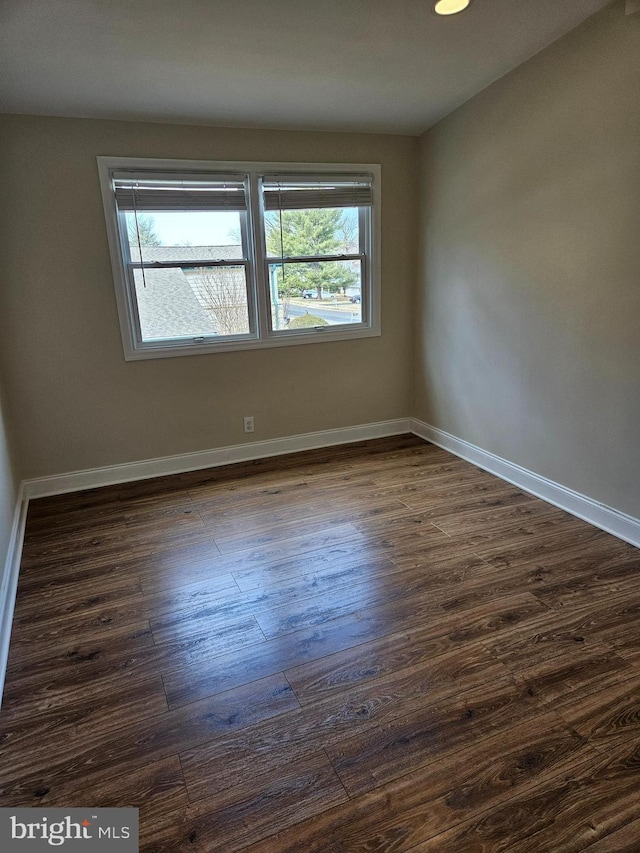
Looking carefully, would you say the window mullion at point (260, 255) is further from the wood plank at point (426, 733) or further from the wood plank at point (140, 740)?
the wood plank at point (426, 733)

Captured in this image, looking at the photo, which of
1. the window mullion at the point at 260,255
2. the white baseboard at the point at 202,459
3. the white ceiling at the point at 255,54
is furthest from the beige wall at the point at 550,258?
the window mullion at the point at 260,255

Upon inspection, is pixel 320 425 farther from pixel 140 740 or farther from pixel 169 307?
pixel 140 740

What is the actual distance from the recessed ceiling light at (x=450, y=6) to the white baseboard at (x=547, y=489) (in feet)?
8.27

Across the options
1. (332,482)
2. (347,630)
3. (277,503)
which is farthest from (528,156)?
(347,630)

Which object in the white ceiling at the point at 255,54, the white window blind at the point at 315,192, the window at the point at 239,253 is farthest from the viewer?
the white window blind at the point at 315,192

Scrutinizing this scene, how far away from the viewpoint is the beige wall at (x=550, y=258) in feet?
8.38

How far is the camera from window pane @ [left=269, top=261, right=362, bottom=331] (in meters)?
3.97

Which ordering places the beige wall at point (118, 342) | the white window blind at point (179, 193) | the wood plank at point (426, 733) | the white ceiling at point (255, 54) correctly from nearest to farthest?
the wood plank at point (426, 733) < the white ceiling at point (255, 54) < the beige wall at point (118, 342) < the white window blind at point (179, 193)

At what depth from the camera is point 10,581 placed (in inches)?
97.3

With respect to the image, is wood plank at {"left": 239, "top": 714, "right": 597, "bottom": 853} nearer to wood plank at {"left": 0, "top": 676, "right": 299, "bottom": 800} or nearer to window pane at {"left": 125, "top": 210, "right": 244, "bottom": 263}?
wood plank at {"left": 0, "top": 676, "right": 299, "bottom": 800}

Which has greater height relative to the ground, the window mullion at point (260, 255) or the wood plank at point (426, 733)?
the window mullion at point (260, 255)

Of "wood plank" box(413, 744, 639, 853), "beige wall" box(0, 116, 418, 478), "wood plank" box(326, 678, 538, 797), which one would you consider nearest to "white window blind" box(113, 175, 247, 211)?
"beige wall" box(0, 116, 418, 478)

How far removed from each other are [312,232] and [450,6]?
1804mm

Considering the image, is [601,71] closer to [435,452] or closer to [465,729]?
[435,452]
